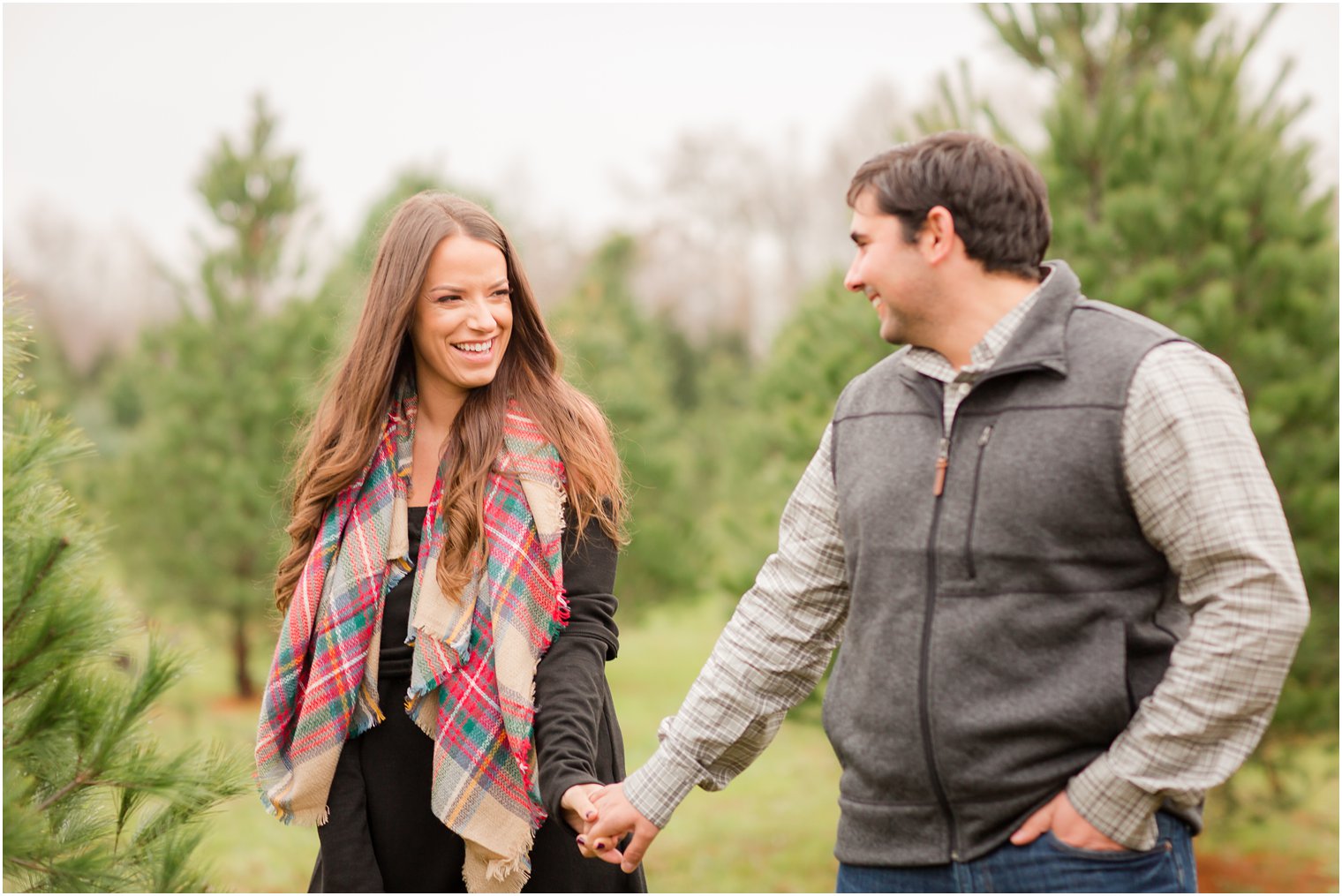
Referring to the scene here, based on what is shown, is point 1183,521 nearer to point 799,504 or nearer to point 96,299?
point 799,504

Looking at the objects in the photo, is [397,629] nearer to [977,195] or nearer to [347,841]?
[347,841]

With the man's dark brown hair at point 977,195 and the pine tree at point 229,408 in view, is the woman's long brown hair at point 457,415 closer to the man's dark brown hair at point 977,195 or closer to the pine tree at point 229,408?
the man's dark brown hair at point 977,195

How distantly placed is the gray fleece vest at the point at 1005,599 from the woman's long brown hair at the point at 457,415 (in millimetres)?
897

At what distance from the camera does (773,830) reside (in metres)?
8.27

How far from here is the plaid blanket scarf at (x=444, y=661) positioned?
270 cm

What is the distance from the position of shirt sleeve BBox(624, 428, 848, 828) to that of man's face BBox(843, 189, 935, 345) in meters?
0.32

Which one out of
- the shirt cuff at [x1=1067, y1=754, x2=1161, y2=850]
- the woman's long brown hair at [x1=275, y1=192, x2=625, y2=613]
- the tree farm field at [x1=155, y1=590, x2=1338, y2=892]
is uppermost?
the woman's long brown hair at [x1=275, y1=192, x2=625, y2=613]

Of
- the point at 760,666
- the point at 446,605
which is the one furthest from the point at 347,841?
the point at 760,666

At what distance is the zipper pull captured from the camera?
2.20 m

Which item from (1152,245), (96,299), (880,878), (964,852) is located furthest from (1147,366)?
(96,299)

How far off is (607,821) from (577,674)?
339 millimetres

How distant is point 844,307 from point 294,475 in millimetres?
3331

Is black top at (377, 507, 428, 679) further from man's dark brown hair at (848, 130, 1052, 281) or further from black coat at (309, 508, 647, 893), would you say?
man's dark brown hair at (848, 130, 1052, 281)

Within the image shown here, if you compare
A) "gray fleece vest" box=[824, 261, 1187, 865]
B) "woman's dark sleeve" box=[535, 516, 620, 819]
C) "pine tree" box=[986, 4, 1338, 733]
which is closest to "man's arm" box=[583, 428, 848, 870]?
"woman's dark sleeve" box=[535, 516, 620, 819]
